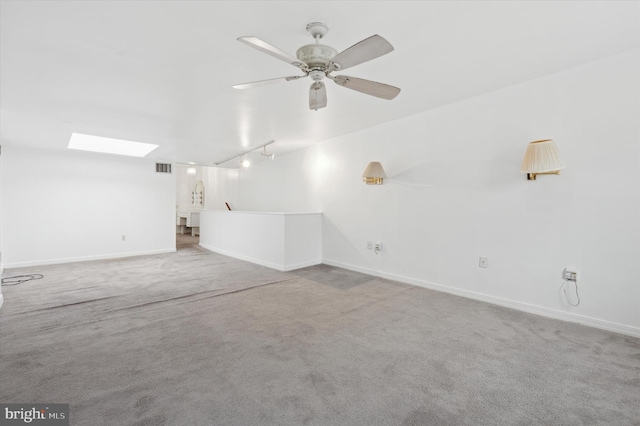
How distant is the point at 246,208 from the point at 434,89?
20.6 feet

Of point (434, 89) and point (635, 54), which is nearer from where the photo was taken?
point (635, 54)

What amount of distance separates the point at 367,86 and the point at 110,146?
6076 mm

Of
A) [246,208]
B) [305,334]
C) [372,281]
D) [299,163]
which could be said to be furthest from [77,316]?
[246,208]

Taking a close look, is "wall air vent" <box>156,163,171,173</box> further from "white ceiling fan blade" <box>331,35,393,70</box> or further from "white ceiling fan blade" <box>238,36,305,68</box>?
"white ceiling fan blade" <box>331,35,393,70</box>

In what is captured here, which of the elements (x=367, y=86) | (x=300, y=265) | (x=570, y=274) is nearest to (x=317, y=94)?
(x=367, y=86)

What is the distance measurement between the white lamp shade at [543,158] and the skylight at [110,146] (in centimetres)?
615

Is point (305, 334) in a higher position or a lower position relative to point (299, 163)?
lower

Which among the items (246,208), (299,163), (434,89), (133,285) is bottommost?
(133,285)

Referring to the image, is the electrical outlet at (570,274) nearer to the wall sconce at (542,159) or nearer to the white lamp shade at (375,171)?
the wall sconce at (542,159)

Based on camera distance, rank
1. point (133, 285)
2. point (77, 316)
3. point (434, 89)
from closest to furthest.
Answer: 1. point (77, 316)
2. point (434, 89)
3. point (133, 285)

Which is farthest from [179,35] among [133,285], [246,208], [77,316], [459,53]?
[246,208]

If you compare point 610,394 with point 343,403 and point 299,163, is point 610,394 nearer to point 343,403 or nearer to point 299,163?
point 343,403

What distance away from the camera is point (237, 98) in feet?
10.8

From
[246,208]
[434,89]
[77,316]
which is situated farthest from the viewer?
[246,208]
